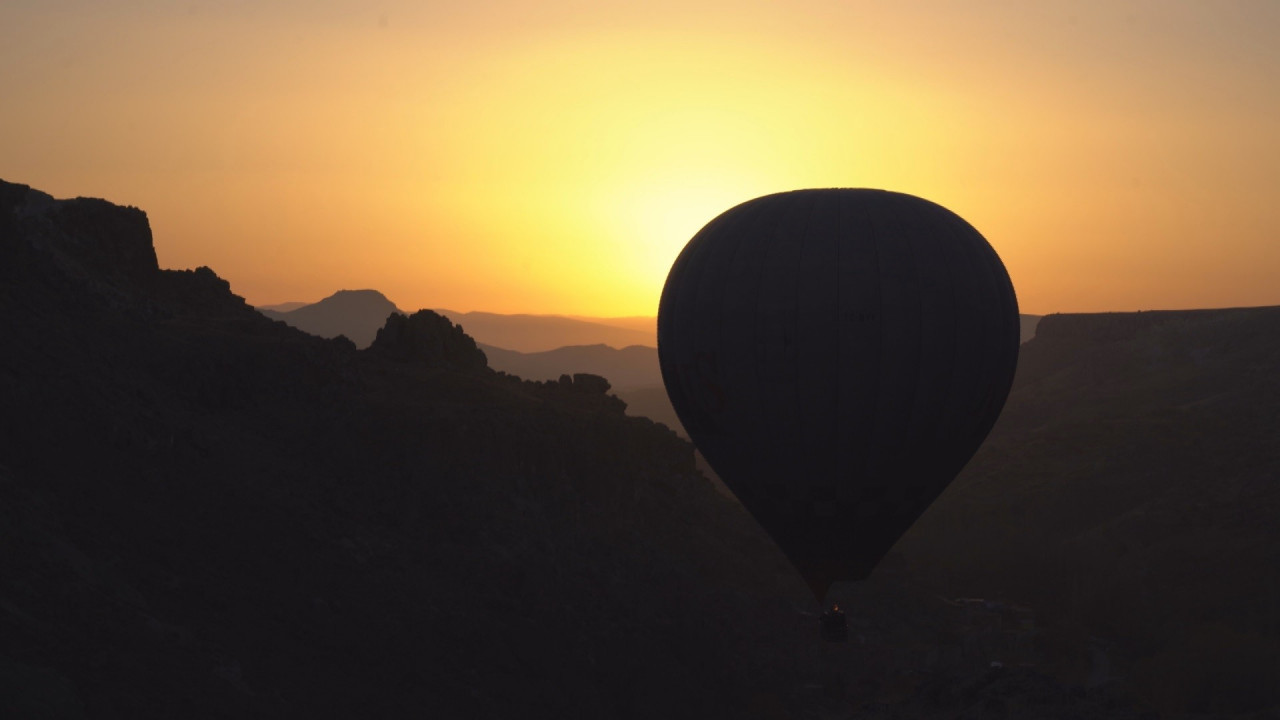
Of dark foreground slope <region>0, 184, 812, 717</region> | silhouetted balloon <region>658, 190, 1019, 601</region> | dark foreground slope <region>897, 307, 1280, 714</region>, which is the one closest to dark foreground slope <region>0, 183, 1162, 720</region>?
dark foreground slope <region>0, 184, 812, 717</region>

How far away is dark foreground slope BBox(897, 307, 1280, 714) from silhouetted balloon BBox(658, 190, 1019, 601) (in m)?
38.9

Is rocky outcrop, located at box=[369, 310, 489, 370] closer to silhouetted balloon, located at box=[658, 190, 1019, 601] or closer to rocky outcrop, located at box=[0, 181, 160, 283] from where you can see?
rocky outcrop, located at box=[0, 181, 160, 283]

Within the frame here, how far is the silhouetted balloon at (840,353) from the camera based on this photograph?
33.7 m

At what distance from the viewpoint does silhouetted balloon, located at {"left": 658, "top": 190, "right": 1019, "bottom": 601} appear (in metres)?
33.7

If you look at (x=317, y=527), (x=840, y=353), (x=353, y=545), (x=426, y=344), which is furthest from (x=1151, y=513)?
(x=840, y=353)

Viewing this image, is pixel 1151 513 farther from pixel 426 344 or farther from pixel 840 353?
pixel 840 353

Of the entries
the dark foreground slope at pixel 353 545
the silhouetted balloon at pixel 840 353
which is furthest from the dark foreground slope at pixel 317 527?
the silhouetted balloon at pixel 840 353

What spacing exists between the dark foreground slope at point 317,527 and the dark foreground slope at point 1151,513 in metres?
22.4

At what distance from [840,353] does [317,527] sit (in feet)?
99.1

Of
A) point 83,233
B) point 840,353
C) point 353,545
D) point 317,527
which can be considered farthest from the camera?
point 83,233

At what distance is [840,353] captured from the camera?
33.6m

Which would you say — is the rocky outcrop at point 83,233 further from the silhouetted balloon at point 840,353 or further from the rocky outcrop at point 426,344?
the silhouetted balloon at point 840,353

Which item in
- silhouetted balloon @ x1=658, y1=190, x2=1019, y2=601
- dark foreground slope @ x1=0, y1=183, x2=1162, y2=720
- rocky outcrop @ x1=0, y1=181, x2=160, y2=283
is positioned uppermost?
rocky outcrop @ x1=0, y1=181, x2=160, y2=283

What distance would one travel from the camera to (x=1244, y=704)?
216 ft
